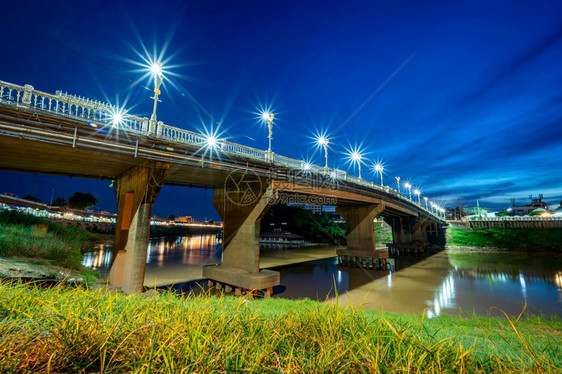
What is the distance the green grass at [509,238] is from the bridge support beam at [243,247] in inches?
2251

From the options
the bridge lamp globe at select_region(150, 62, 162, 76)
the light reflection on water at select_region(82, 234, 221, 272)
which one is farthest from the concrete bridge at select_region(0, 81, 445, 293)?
the light reflection on water at select_region(82, 234, 221, 272)

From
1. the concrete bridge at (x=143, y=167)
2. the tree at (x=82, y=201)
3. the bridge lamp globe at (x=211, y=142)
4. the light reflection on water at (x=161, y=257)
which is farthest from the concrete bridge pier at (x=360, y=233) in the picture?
the tree at (x=82, y=201)

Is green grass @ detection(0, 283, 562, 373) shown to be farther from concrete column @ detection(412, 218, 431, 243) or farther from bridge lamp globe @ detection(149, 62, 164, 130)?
concrete column @ detection(412, 218, 431, 243)

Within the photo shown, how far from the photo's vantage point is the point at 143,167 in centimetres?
1333

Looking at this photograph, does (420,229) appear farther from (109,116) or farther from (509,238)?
(109,116)

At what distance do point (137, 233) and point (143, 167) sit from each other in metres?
3.60

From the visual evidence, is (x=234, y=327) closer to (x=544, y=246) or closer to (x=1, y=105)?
(x=1, y=105)

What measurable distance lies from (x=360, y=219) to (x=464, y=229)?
146 feet

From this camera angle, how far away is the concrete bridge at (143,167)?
32.7 feet

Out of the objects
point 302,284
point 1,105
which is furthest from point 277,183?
point 1,105

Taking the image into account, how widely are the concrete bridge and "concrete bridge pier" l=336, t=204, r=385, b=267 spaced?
29.1 feet

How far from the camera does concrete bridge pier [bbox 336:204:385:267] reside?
31469 millimetres

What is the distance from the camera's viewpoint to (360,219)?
3288cm

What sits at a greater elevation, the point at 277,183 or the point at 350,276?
the point at 277,183
